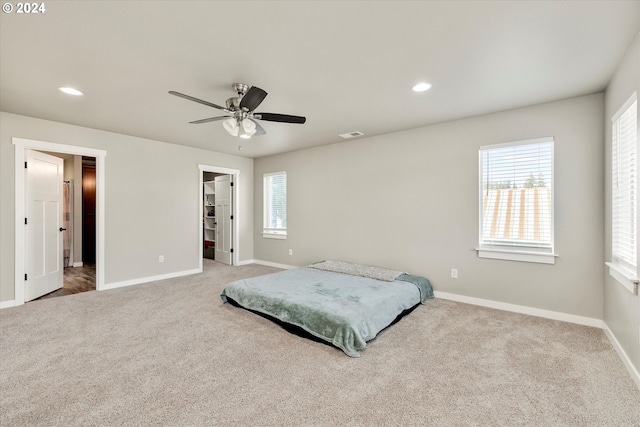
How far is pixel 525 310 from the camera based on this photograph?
3.35m

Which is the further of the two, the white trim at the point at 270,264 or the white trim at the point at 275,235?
the white trim at the point at 275,235

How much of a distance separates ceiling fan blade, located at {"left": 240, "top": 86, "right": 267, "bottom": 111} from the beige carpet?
214cm

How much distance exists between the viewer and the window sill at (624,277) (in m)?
2.06

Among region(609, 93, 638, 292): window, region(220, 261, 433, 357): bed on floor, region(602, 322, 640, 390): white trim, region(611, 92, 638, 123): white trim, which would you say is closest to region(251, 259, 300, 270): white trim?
region(220, 261, 433, 357): bed on floor

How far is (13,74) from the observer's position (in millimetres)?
2553

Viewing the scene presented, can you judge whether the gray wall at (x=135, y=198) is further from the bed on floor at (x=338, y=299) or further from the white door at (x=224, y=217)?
the bed on floor at (x=338, y=299)

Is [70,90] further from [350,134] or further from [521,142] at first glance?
[521,142]

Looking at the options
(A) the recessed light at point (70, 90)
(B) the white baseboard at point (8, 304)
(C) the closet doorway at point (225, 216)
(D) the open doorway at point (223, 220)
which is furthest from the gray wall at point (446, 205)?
(B) the white baseboard at point (8, 304)

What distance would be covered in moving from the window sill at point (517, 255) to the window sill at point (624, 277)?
0.55 meters

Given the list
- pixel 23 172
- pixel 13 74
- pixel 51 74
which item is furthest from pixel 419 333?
pixel 23 172

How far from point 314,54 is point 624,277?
2.96 metres

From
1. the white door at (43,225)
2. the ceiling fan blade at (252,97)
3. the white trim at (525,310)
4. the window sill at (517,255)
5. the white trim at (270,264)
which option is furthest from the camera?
the white trim at (270,264)

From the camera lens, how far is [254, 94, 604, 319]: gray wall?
304cm

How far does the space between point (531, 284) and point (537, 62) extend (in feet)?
7.67
